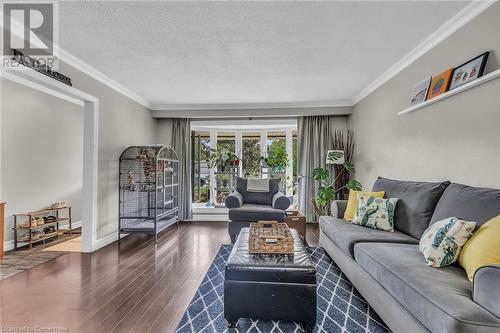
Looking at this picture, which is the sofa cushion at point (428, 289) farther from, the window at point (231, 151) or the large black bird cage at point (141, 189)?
the window at point (231, 151)

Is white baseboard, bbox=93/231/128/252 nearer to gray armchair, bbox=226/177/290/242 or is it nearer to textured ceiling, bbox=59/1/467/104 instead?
gray armchair, bbox=226/177/290/242

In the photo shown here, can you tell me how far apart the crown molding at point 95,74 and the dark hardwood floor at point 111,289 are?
2450 mm

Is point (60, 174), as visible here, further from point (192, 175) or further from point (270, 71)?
point (270, 71)

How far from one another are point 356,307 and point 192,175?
173 inches

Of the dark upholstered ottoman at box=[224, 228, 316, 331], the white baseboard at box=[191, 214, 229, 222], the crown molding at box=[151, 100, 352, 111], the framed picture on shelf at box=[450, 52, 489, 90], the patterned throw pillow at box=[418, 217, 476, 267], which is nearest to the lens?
the patterned throw pillow at box=[418, 217, 476, 267]

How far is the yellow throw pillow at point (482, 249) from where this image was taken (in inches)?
56.1

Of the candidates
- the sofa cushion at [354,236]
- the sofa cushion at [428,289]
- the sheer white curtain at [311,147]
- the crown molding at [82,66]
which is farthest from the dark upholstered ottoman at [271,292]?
the sheer white curtain at [311,147]

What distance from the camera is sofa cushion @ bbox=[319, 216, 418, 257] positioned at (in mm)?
2328

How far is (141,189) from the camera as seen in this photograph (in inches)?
164

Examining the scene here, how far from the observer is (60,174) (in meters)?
4.74

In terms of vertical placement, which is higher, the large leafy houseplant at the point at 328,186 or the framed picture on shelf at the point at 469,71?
the framed picture on shelf at the point at 469,71

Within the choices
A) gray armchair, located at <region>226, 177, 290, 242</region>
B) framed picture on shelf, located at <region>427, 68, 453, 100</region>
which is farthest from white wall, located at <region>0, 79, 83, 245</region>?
framed picture on shelf, located at <region>427, 68, 453, 100</region>

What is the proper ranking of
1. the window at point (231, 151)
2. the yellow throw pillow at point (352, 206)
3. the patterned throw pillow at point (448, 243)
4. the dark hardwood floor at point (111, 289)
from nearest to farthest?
the patterned throw pillow at point (448, 243)
the dark hardwood floor at point (111, 289)
the yellow throw pillow at point (352, 206)
the window at point (231, 151)

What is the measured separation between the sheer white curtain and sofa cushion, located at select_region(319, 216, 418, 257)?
221 centimetres
